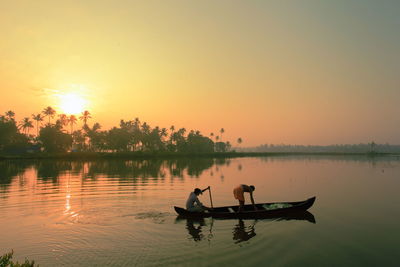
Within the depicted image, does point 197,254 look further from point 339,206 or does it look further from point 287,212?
point 339,206

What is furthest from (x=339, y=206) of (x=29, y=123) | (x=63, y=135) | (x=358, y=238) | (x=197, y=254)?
(x=29, y=123)

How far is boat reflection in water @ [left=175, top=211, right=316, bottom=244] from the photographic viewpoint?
15.4 metres

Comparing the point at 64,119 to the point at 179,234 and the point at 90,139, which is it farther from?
the point at 179,234

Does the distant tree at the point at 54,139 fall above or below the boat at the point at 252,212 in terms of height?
above

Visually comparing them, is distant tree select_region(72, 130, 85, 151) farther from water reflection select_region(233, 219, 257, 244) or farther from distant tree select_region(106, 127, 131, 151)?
water reflection select_region(233, 219, 257, 244)

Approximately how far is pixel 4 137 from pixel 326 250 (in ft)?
395

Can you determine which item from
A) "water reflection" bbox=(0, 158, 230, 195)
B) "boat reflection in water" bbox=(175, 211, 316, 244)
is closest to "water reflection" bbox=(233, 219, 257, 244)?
"boat reflection in water" bbox=(175, 211, 316, 244)

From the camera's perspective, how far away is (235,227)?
17.3m

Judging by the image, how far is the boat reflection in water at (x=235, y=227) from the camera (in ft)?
50.5

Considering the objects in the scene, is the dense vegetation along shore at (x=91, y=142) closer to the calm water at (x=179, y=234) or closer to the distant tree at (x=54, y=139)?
the distant tree at (x=54, y=139)

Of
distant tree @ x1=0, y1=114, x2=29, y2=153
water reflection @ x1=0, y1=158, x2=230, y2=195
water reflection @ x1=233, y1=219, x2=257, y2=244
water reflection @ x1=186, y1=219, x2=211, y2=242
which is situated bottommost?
water reflection @ x1=233, y1=219, x2=257, y2=244

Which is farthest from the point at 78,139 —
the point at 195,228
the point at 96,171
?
the point at 195,228

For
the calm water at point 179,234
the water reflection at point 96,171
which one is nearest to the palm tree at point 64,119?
the water reflection at point 96,171

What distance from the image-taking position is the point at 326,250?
13.6 m
